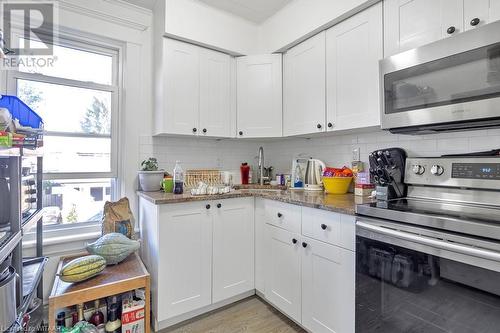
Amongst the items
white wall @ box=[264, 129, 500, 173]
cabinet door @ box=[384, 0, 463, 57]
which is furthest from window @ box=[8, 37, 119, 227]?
cabinet door @ box=[384, 0, 463, 57]

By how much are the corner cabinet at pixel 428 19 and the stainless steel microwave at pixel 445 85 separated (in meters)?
0.12

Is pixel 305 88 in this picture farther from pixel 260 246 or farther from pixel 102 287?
pixel 102 287

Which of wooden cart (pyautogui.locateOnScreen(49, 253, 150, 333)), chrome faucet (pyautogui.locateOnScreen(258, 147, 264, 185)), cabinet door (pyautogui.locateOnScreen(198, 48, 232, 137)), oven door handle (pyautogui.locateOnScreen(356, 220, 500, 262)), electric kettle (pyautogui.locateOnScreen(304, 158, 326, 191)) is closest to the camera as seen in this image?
oven door handle (pyautogui.locateOnScreen(356, 220, 500, 262))

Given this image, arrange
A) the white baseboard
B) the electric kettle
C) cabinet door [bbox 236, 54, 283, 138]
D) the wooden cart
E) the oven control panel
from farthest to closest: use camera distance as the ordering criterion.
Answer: cabinet door [bbox 236, 54, 283, 138]
the electric kettle
the white baseboard
the wooden cart
the oven control panel

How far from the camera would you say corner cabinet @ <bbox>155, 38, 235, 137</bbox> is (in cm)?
223

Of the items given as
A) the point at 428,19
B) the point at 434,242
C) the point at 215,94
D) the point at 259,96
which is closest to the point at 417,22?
the point at 428,19

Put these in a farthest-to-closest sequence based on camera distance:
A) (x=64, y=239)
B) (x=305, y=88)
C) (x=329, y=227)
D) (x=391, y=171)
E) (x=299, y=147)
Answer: (x=299, y=147) → (x=305, y=88) → (x=64, y=239) → (x=391, y=171) → (x=329, y=227)

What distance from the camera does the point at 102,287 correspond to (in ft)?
5.03

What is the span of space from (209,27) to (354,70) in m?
1.35

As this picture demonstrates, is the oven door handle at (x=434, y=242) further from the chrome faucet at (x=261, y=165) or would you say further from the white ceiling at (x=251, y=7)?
the white ceiling at (x=251, y=7)

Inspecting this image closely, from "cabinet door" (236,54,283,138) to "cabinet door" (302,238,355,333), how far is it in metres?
1.24

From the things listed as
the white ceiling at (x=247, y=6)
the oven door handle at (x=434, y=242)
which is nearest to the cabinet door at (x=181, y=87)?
the white ceiling at (x=247, y=6)

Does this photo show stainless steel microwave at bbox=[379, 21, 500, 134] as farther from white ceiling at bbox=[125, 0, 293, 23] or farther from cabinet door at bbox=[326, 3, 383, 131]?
white ceiling at bbox=[125, 0, 293, 23]

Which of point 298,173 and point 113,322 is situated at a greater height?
point 298,173
